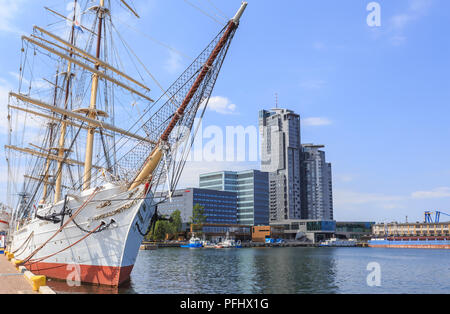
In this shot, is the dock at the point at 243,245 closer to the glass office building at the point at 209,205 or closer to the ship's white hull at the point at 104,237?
the glass office building at the point at 209,205

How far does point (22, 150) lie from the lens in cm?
4375

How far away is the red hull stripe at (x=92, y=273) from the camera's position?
73.3 ft

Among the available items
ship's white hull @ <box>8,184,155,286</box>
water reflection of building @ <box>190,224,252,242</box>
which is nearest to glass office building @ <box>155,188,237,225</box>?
water reflection of building @ <box>190,224,252,242</box>

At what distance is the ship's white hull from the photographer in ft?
73.5

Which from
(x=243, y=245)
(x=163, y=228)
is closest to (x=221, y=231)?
Result: (x=243, y=245)

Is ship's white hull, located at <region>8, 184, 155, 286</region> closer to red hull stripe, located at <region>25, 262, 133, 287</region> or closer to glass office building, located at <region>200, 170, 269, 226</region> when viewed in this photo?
red hull stripe, located at <region>25, 262, 133, 287</region>

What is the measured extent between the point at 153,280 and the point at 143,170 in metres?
12.2

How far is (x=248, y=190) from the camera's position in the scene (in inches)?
6649

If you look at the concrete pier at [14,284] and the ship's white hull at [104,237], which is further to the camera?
the ship's white hull at [104,237]

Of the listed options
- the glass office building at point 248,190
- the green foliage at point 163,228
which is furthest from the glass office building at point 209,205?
the green foliage at point 163,228

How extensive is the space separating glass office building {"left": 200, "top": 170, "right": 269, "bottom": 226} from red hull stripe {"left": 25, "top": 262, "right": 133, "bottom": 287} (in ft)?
471

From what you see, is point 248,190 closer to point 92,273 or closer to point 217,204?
point 217,204
